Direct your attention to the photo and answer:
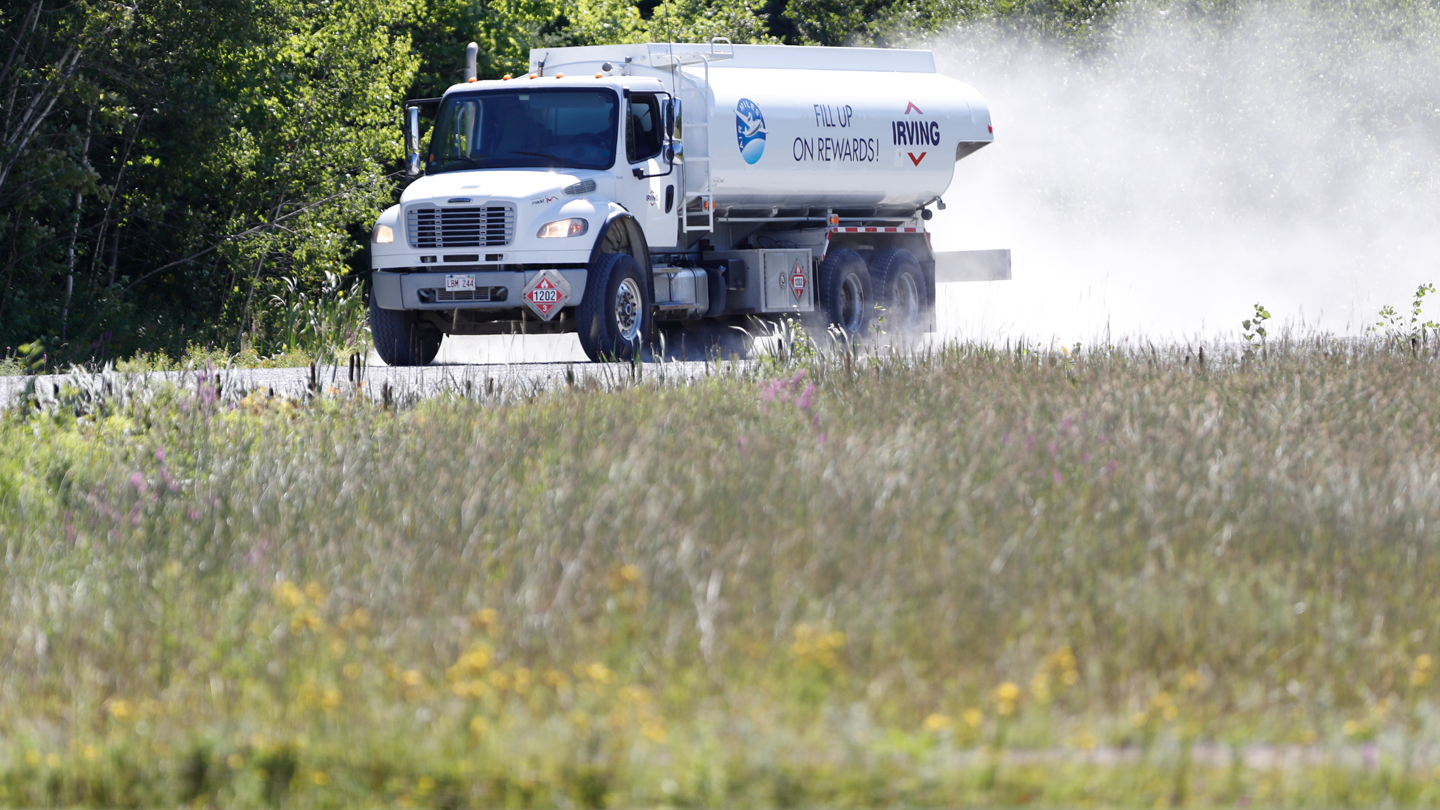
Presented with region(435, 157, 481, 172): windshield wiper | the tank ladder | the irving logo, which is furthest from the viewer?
the irving logo

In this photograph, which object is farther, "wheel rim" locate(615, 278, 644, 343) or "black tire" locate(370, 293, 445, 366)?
"black tire" locate(370, 293, 445, 366)

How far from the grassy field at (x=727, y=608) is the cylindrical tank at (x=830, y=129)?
9968 mm

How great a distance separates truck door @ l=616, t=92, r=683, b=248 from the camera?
16203mm

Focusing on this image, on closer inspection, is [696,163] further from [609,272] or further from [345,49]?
[345,49]

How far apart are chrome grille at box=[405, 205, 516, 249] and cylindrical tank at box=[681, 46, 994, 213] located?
2991 millimetres

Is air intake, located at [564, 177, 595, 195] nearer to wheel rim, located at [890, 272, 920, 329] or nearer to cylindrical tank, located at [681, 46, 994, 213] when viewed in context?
cylindrical tank, located at [681, 46, 994, 213]

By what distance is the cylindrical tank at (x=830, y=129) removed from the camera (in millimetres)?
17844

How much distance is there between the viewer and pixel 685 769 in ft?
13.3

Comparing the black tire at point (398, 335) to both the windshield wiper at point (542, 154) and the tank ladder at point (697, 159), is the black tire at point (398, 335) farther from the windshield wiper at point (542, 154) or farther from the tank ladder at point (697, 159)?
the tank ladder at point (697, 159)

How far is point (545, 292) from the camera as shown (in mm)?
14773

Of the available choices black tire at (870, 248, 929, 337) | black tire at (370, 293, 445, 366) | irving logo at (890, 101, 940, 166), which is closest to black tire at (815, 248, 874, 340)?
black tire at (870, 248, 929, 337)

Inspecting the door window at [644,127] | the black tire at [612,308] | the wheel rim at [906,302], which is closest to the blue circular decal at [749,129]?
the door window at [644,127]

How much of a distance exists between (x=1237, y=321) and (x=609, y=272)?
50.1 feet

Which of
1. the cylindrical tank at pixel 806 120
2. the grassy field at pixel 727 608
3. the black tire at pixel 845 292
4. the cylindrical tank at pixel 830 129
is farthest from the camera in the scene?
the black tire at pixel 845 292
